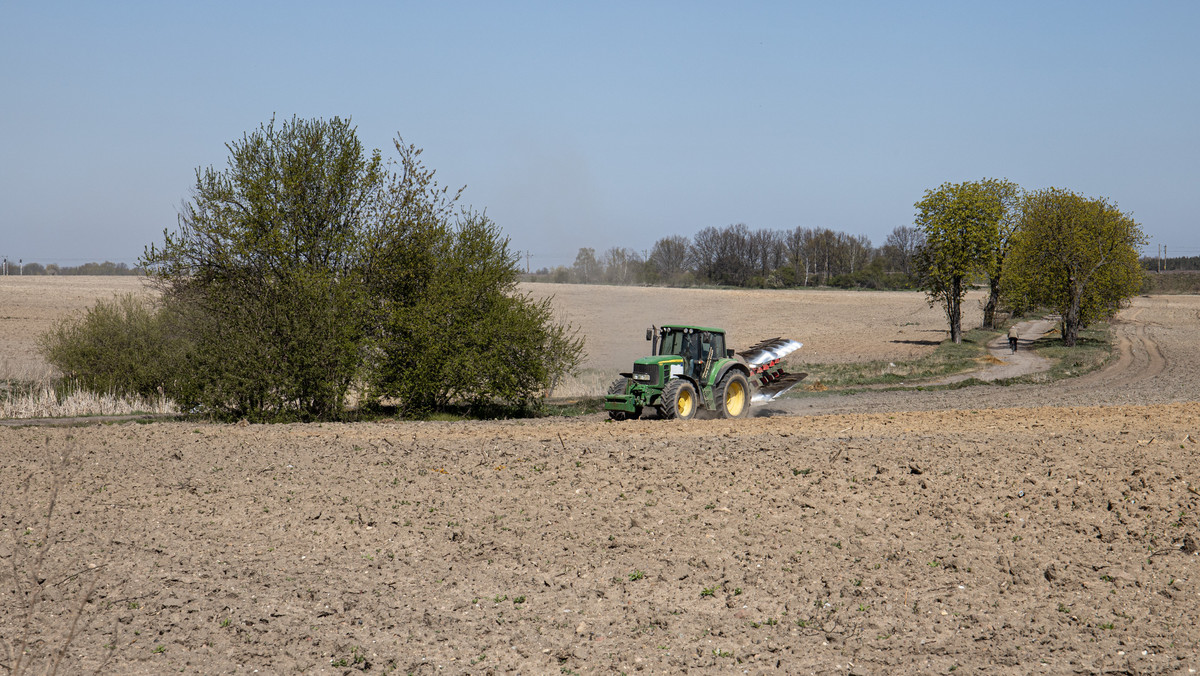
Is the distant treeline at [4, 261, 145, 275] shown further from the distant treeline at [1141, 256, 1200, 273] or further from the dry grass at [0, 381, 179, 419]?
the distant treeline at [1141, 256, 1200, 273]

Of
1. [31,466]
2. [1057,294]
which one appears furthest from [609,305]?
[31,466]

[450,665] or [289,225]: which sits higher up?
[289,225]

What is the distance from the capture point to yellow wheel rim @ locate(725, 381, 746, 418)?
19.7 m

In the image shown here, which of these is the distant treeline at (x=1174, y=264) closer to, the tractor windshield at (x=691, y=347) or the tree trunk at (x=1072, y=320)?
the tree trunk at (x=1072, y=320)

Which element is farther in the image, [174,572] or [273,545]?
[273,545]

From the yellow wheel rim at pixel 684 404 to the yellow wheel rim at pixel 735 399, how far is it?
1.56 metres

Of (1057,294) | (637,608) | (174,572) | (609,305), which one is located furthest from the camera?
(609,305)

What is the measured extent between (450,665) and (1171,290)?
123710 millimetres

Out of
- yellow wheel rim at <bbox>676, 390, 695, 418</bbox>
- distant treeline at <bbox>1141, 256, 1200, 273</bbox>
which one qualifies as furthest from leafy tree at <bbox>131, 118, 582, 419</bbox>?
distant treeline at <bbox>1141, 256, 1200, 273</bbox>

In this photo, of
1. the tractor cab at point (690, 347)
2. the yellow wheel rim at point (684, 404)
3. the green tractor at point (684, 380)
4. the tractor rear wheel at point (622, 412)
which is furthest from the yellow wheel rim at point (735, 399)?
the tractor rear wheel at point (622, 412)

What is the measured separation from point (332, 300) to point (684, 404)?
8327 mm

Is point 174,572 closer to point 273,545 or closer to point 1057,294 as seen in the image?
point 273,545

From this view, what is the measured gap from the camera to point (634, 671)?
6297mm

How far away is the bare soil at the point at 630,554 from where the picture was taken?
659 cm
